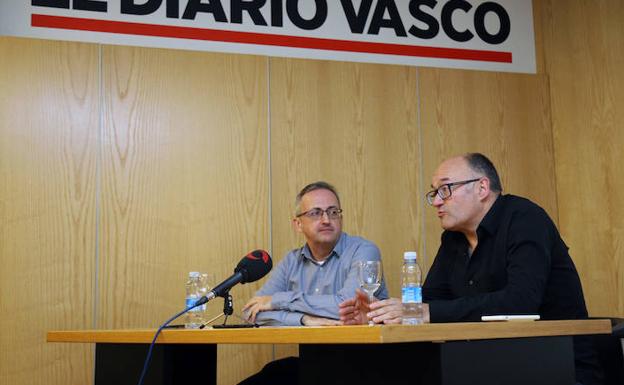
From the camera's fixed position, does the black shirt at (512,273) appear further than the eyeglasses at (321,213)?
No

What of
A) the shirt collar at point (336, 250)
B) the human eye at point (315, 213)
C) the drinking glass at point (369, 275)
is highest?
the human eye at point (315, 213)

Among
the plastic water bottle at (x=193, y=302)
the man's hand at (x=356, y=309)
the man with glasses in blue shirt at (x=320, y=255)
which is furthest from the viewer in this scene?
the man with glasses in blue shirt at (x=320, y=255)

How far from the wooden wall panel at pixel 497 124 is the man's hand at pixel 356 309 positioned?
2.29m

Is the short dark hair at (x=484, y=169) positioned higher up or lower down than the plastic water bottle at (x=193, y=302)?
higher up

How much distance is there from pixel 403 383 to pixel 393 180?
283 centimetres

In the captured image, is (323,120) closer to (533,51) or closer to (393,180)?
(393,180)

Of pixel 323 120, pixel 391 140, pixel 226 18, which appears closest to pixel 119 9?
pixel 226 18

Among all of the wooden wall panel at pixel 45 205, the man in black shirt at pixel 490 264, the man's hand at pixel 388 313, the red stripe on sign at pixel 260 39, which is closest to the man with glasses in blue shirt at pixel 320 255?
the man in black shirt at pixel 490 264

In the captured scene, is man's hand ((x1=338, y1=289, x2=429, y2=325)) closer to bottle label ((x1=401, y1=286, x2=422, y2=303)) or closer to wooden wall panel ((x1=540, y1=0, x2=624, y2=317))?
bottle label ((x1=401, y1=286, x2=422, y2=303))

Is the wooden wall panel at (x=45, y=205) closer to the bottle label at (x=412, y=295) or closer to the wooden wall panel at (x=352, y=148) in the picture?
the wooden wall panel at (x=352, y=148)

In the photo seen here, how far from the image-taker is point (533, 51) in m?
5.11

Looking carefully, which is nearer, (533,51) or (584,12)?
(584,12)

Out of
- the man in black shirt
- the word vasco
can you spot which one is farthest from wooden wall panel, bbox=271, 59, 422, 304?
the man in black shirt

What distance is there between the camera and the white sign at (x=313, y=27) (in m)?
4.31
